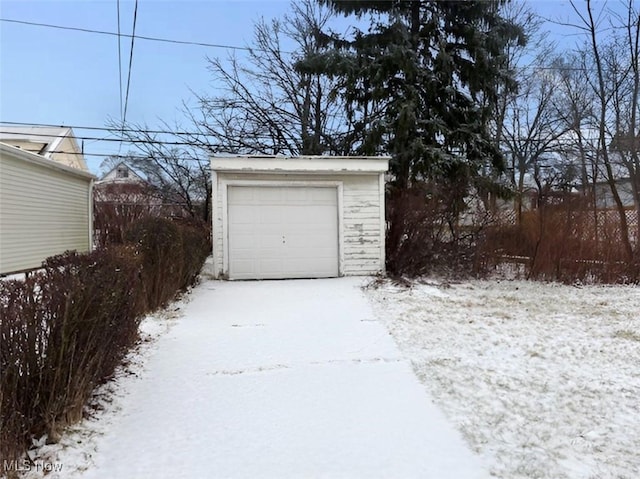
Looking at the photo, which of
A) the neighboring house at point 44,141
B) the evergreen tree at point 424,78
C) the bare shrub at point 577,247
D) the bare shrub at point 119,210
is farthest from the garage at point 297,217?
the neighboring house at point 44,141

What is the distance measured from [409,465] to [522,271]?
8691mm

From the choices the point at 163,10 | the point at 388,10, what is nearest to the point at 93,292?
the point at 163,10

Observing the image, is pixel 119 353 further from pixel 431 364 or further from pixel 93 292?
pixel 431 364

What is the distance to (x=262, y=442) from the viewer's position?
2850 mm

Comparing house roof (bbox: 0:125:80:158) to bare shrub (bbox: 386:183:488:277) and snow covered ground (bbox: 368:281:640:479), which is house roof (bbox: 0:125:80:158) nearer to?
bare shrub (bbox: 386:183:488:277)

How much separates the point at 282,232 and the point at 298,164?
4.74 feet

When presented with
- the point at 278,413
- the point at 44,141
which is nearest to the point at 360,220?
the point at 278,413

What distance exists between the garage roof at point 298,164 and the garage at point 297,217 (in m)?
0.02

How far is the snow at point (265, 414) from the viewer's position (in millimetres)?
2590

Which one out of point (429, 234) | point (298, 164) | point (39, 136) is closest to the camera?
point (298, 164)

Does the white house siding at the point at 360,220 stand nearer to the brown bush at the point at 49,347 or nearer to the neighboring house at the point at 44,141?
the brown bush at the point at 49,347

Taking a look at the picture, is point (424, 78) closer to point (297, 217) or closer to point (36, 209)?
point (297, 217)

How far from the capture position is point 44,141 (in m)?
19.2

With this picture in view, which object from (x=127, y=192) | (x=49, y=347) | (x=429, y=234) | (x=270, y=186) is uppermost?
(x=127, y=192)
